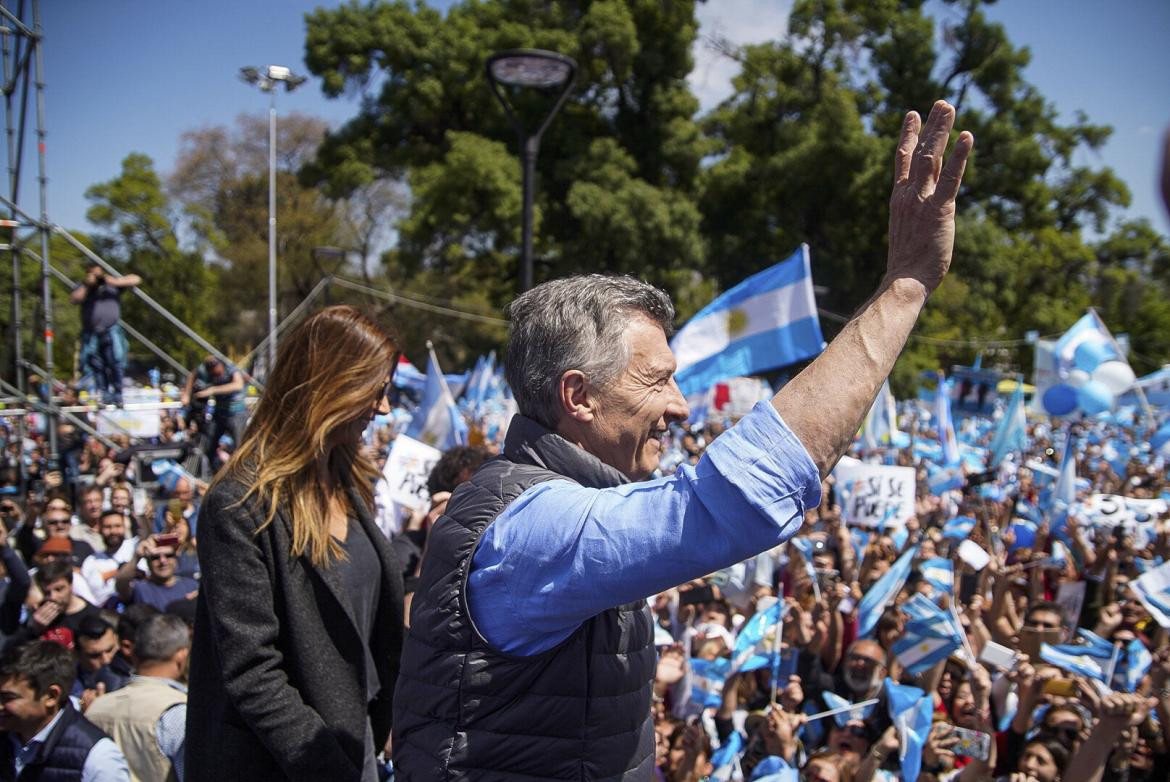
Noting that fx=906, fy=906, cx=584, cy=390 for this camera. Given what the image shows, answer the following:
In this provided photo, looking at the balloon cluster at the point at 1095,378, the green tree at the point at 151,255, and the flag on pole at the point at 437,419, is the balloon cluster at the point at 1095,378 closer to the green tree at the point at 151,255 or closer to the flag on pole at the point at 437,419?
the flag on pole at the point at 437,419

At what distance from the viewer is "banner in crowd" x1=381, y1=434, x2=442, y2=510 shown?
5957 millimetres

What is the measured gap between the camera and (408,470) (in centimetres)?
624

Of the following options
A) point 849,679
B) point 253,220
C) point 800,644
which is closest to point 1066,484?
point 800,644

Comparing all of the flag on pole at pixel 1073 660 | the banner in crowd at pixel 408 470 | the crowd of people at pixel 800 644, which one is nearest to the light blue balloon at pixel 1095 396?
the crowd of people at pixel 800 644

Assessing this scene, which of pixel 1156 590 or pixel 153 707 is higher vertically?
pixel 1156 590

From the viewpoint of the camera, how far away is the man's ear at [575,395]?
1.36 metres

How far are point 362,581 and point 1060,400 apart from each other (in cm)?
1390

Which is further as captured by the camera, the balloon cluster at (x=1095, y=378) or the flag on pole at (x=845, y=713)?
the balloon cluster at (x=1095, y=378)

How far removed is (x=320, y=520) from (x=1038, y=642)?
4008mm

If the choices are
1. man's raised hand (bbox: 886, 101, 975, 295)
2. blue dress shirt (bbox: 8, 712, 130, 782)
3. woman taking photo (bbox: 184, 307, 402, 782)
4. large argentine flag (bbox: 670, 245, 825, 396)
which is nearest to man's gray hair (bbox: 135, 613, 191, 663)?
blue dress shirt (bbox: 8, 712, 130, 782)

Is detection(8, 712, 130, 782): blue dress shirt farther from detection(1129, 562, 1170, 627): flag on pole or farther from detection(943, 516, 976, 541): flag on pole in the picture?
detection(943, 516, 976, 541): flag on pole

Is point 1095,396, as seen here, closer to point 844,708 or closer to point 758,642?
point 758,642

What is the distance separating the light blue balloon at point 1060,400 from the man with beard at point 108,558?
1247 cm

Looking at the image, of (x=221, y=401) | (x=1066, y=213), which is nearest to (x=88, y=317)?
(x=221, y=401)
